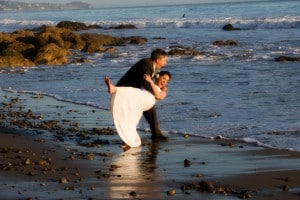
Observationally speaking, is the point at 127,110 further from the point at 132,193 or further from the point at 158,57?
the point at 132,193

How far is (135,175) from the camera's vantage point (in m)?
7.55

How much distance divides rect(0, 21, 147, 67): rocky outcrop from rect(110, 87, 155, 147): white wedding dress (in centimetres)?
1565

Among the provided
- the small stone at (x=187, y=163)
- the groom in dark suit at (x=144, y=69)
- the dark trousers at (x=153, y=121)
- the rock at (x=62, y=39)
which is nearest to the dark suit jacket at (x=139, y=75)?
the groom in dark suit at (x=144, y=69)

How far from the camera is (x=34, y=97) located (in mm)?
15281

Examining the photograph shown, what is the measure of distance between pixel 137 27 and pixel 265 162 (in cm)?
5297

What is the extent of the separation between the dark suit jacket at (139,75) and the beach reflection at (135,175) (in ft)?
3.06

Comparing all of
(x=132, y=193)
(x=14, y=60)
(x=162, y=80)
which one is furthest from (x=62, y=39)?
(x=132, y=193)

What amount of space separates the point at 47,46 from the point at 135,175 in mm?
19633

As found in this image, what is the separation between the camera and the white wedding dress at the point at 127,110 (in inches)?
372

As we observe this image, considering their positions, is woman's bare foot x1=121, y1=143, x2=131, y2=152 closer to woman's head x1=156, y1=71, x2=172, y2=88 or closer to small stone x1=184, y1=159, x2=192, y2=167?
woman's head x1=156, y1=71, x2=172, y2=88

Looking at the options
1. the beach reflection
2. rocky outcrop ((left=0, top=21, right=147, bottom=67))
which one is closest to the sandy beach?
the beach reflection

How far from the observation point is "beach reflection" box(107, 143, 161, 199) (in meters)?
6.70

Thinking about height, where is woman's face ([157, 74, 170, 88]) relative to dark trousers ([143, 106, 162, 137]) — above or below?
above

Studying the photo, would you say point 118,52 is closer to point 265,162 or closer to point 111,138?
point 111,138
